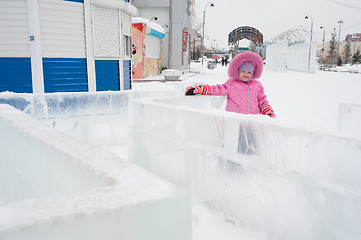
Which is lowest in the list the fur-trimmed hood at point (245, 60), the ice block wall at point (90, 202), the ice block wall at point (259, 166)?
the ice block wall at point (259, 166)

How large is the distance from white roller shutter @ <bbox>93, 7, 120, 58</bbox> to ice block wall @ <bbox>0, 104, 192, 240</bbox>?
755cm

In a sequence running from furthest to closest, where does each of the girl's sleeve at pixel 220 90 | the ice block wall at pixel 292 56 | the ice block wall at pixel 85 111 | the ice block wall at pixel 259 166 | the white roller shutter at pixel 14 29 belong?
the ice block wall at pixel 292 56
the white roller shutter at pixel 14 29
the ice block wall at pixel 85 111
the girl's sleeve at pixel 220 90
the ice block wall at pixel 259 166

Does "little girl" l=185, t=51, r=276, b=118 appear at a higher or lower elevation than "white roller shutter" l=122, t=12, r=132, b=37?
lower

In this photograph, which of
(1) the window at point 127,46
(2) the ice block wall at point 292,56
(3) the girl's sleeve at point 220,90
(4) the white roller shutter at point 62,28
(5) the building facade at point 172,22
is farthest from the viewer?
(2) the ice block wall at point 292,56

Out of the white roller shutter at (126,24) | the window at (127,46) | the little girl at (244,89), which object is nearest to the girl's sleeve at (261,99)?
the little girl at (244,89)

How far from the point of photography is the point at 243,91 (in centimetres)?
348

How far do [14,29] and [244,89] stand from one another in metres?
6.67

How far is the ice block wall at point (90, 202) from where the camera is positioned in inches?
31.5

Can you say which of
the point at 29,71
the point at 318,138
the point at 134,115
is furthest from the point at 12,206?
the point at 29,71

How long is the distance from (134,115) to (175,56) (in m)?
21.3

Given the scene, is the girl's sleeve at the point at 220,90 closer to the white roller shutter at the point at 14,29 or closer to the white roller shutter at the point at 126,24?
the white roller shutter at the point at 14,29

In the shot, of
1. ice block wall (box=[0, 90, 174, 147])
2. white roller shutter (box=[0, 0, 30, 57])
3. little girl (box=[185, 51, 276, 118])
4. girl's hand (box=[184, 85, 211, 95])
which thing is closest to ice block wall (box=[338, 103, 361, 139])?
little girl (box=[185, 51, 276, 118])

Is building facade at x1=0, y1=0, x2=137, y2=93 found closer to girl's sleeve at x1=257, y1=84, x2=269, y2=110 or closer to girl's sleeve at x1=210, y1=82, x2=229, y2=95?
girl's sleeve at x1=210, y1=82, x2=229, y2=95

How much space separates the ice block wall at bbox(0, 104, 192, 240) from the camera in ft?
2.63
